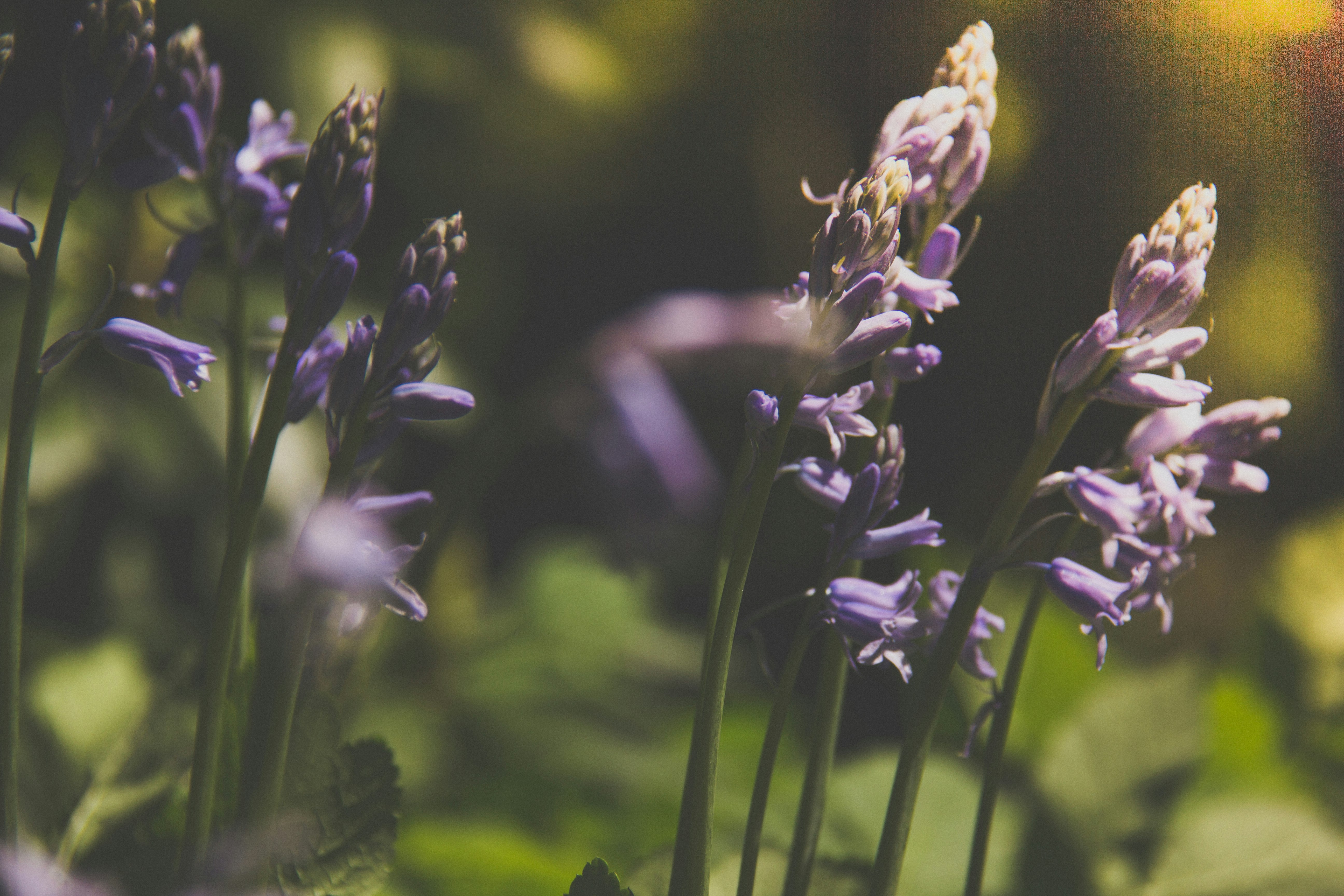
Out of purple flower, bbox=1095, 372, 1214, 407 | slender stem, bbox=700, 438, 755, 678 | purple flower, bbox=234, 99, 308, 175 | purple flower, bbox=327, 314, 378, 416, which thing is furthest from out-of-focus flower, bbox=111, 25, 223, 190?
purple flower, bbox=1095, 372, 1214, 407

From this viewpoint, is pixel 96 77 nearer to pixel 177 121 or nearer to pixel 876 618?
pixel 177 121

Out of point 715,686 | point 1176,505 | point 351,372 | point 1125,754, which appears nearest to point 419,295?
point 351,372

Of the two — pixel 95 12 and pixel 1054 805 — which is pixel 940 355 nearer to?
pixel 95 12

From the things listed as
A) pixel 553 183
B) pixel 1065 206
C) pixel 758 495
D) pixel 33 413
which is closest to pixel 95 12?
pixel 33 413

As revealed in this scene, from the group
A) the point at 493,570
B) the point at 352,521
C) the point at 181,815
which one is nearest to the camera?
the point at 352,521

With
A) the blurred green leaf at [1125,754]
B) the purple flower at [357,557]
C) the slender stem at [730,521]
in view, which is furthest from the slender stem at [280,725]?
the blurred green leaf at [1125,754]

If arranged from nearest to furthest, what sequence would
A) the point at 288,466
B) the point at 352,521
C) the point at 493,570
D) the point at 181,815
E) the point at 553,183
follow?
1. the point at 352,521
2. the point at 181,815
3. the point at 288,466
4. the point at 553,183
5. the point at 493,570
